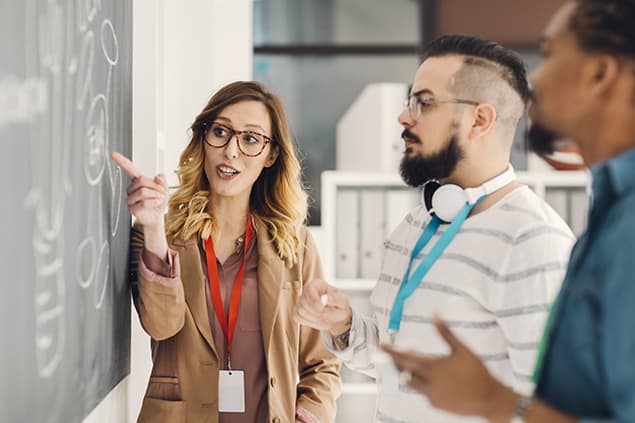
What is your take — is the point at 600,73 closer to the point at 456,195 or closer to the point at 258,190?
the point at 456,195

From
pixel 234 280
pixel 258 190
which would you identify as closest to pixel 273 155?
pixel 258 190

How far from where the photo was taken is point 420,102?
166cm

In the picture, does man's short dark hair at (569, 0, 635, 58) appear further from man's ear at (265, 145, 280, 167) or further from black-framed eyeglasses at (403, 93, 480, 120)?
man's ear at (265, 145, 280, 167)

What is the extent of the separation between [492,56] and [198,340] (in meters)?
0.94

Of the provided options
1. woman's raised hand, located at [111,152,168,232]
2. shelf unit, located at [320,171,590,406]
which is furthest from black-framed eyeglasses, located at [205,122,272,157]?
shelf unit, located at [320,171,590,406]

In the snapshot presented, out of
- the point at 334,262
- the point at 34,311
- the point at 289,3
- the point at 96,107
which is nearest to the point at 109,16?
the point at 96,107

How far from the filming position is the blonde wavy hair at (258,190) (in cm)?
197

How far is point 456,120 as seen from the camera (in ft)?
5.34

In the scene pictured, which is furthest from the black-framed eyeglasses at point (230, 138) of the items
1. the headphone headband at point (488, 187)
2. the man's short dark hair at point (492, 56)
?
the headphone headband at point (488, 187)

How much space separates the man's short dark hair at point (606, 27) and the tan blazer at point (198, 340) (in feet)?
3.67

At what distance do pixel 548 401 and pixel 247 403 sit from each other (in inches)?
44.4

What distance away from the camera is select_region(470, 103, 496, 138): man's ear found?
1.62 metres

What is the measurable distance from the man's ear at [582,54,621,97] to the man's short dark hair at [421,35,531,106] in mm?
824

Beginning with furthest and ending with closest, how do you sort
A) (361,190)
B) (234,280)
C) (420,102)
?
(361,190) → (234,280) → (420,102)
